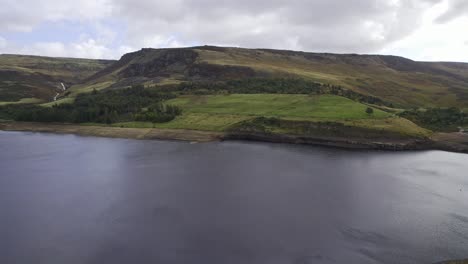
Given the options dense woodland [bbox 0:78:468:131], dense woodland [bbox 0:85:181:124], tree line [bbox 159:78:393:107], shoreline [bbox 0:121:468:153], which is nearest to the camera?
shoreline [bbox 0:121:468:153]

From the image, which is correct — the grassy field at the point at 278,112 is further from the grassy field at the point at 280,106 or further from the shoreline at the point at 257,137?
the shoreline at the point at 257,137

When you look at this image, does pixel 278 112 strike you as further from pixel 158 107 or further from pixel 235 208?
pixel 235 208

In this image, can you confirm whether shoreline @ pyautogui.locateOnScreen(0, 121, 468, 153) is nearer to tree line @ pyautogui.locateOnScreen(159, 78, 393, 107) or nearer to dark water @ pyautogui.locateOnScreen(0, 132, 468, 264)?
dark water @ pyautogui.locateOnScreen(0, 132, 468, 264)

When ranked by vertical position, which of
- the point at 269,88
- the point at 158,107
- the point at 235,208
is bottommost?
the point at 235,208

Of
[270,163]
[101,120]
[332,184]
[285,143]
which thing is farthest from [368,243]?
[101,120]

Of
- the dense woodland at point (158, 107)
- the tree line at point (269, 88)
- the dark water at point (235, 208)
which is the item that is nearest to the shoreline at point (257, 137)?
the dense woodland at point (158, 107)

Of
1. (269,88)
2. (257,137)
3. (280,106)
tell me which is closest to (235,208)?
(257,137)

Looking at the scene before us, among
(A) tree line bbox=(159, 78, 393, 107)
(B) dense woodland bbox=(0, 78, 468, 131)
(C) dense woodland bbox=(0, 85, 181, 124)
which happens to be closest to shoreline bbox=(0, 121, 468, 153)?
(C) dense woodland bbox=(0, 85, 181, 124)
